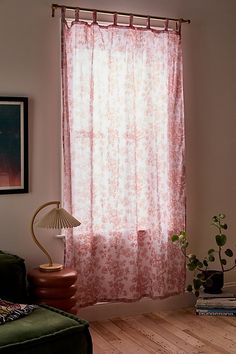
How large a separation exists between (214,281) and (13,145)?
1.95 metres

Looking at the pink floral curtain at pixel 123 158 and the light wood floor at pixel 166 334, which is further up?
the pink floral curtain at pixel 123 158

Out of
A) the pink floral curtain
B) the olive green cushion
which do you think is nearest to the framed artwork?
the pink floral curtain

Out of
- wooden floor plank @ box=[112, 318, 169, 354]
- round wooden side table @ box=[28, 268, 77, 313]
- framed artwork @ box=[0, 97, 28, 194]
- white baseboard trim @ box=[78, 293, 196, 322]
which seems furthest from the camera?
white baseboard trim @ box=[78, 293, 196, 322]

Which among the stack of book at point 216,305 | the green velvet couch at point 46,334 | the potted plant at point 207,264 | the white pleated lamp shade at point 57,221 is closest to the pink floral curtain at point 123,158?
the potted plant at point 207,264

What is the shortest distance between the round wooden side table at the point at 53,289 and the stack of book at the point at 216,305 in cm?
126

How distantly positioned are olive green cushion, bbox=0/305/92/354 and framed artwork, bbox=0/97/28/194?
1.12 m

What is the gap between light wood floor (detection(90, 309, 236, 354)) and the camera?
3633 millimetres

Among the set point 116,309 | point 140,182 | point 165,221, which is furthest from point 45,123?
point 116,309

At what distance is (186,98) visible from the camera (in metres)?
4.50

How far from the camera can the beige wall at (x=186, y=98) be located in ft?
12.7

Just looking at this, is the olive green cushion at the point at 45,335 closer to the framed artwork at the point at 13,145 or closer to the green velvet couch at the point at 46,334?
the green velvet couch at the point at 46,334

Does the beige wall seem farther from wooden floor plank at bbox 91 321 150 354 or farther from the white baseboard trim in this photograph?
wooden floor plank at bbox 91 321 150 354

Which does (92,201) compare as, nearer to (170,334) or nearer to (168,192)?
→ (168,192)

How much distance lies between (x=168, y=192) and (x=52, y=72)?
4.29ft
